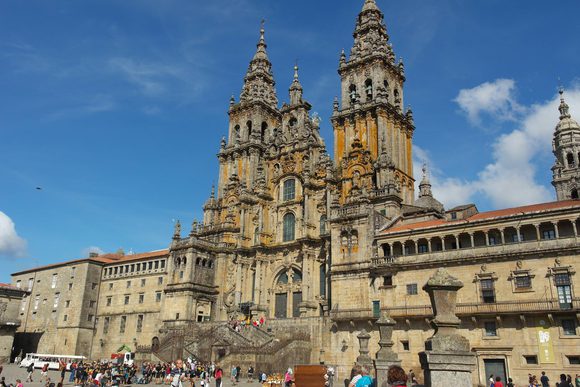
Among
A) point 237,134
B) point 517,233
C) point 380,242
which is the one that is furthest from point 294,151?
point 517,233

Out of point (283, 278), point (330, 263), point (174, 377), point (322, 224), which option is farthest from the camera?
point (283, 278)

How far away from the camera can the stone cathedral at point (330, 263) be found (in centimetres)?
3484

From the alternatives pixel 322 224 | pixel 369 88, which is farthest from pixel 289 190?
pixel 369 88

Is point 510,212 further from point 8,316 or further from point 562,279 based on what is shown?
point 8,316

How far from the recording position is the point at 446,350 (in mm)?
11250

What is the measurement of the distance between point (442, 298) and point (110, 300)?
198ft

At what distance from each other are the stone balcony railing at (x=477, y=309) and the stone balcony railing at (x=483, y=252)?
343 cm

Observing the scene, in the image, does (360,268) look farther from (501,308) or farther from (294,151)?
(294,151)

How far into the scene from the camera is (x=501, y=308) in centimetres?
3478

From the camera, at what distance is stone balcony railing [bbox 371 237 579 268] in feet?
112

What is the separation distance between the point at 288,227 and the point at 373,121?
14.8 meters

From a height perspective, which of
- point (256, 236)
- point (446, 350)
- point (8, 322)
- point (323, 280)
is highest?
point (256, 236)

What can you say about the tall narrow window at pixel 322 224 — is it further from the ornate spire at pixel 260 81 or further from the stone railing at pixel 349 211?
the ornate spire at pixel 260 81

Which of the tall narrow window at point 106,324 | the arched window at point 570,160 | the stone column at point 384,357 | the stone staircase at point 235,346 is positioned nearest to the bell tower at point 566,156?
the arched window at point 570,160
